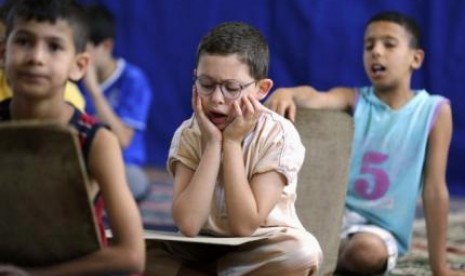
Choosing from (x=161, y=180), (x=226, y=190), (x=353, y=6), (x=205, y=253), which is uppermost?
(x=353, y=6)

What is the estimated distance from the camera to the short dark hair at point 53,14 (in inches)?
106

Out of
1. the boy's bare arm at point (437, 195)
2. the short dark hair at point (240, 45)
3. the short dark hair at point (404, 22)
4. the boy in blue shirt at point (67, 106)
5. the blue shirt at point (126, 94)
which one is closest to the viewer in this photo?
the boy in blue shirt at point (67, 106)

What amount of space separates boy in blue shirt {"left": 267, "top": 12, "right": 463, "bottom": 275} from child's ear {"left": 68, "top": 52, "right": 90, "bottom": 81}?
1601 millimetres

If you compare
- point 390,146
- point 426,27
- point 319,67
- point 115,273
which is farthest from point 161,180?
point 115,273

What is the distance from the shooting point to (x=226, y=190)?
10.4 ft

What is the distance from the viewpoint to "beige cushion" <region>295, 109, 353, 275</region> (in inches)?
152

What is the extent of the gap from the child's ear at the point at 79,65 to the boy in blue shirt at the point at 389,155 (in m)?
1.60

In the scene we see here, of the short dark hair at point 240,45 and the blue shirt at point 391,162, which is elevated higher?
the short dark hair at point 240,45

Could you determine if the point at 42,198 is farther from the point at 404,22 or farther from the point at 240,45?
the point at 404,22

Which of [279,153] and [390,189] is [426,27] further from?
[279,153]

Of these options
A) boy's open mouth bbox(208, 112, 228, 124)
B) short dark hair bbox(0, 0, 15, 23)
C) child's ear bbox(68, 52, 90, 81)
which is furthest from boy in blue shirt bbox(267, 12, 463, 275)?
child's ear bbox(68, 52, 90, 81)

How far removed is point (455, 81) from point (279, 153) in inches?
158

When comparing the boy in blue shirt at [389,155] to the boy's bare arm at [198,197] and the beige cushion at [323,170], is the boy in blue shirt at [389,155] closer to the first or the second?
the beige cushion at [323,170]

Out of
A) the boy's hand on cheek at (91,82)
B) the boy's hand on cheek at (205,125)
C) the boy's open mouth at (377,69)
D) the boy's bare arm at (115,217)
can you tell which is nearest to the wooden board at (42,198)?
the boy's bare arm at (115,217)
